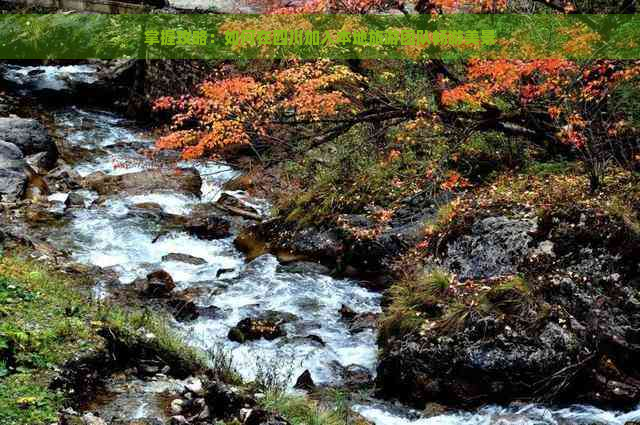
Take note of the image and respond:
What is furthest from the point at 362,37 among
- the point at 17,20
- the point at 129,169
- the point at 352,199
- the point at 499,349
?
the point at 17,20

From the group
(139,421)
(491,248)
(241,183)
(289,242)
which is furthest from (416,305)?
(241,183)

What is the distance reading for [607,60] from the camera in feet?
33.2

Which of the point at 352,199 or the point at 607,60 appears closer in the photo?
the point at 607,60

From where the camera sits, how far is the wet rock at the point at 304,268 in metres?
12.5

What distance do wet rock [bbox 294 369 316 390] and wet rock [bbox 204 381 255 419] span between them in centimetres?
210

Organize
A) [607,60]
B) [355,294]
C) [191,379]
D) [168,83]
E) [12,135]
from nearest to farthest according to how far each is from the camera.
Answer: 1. [191,379]
2. [607,60]
3. [355,294]
4. [12,135]
5. [168,83]

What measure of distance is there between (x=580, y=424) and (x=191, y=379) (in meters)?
4.74

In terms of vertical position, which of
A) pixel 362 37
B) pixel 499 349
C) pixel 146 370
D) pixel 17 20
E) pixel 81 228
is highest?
pixel 362 37

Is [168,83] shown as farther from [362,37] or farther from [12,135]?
[362,37]

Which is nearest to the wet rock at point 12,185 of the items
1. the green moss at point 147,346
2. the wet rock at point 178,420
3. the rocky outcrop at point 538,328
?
the green moss at point 147,346

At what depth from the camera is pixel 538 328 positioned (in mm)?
7879

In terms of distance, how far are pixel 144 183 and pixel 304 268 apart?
21.8ft

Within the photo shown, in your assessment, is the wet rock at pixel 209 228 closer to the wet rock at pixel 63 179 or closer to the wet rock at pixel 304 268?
the wet rock at pixel 304 268

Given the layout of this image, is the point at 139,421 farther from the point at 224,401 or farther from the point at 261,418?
the point at 261,418
